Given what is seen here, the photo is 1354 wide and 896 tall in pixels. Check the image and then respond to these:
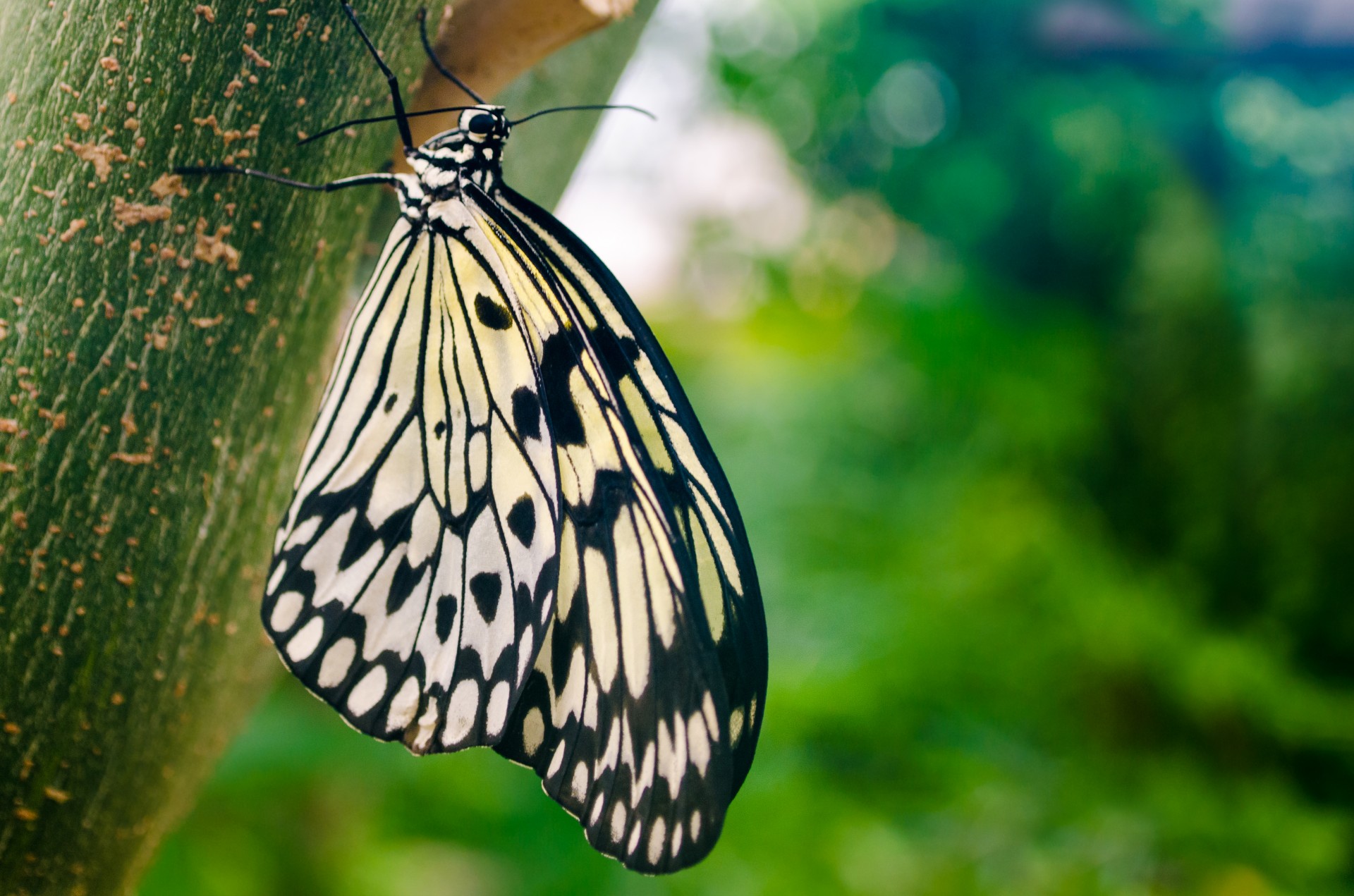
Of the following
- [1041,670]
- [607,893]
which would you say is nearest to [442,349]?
[607,893]

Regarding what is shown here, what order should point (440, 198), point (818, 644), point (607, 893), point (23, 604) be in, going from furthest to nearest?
point (818, 644), point (607, 893), point (440, 198), point (23, 604)

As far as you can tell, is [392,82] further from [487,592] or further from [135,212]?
[487,592]

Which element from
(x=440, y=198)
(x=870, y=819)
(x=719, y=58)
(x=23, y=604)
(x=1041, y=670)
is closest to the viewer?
(x=23, y=604)

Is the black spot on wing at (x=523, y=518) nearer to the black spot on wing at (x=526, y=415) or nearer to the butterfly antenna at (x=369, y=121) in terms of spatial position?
the black spot on wing at (x=526, y=415)

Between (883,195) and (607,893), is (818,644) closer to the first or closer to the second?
(607,893)

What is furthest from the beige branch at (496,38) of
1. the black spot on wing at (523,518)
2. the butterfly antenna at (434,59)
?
the black spot on wing at (523,518)

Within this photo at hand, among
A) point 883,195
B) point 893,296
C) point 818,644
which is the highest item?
point 883,195
